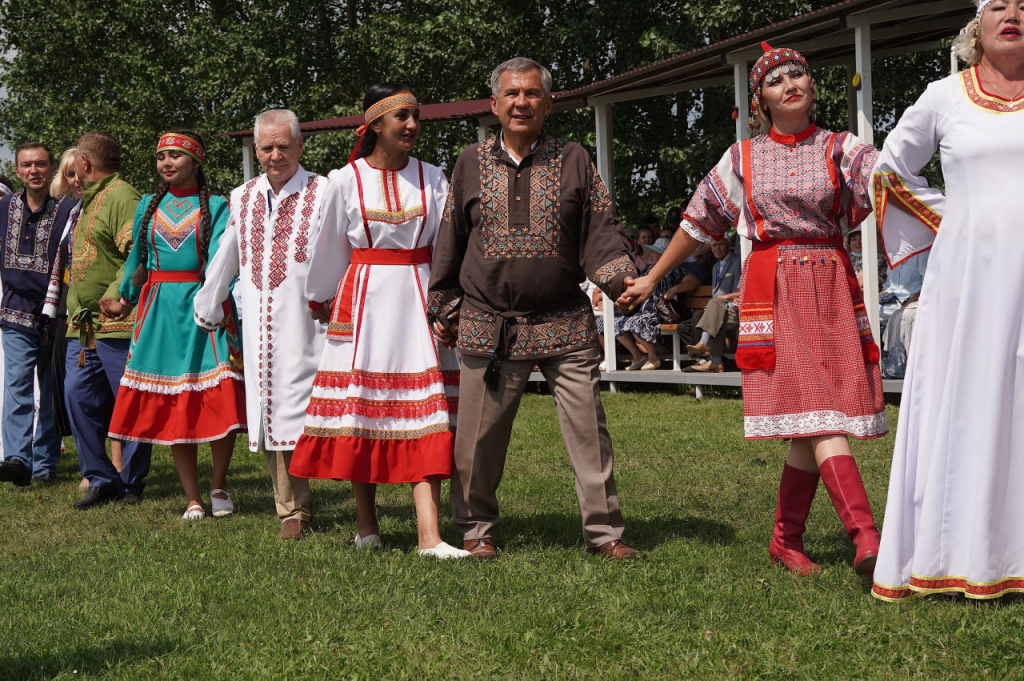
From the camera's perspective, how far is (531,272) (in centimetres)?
512

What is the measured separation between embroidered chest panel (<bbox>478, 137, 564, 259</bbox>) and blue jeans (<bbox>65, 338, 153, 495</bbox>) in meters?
3.14

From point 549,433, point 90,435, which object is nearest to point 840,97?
point 549,433

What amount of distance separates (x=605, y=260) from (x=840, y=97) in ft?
52.3

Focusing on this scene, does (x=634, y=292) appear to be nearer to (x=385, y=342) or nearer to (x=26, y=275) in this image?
(x=385, y=342)

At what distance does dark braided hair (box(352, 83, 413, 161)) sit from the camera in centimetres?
555

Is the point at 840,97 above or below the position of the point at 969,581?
above

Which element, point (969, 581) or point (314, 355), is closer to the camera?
point (969, 581)

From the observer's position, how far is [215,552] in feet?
18.4

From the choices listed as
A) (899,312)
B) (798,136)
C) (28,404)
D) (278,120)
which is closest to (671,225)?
(899,312)

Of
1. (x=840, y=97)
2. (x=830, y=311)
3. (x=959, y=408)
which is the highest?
(x=840, y=97)

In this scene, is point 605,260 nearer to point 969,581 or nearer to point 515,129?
point 515,129

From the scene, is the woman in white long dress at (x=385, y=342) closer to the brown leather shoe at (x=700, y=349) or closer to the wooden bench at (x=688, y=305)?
the brown leather shoe at (x=700, y=349)

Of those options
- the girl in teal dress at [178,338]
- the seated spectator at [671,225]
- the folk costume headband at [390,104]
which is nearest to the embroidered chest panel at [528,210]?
the folk costume headband at [390,104]

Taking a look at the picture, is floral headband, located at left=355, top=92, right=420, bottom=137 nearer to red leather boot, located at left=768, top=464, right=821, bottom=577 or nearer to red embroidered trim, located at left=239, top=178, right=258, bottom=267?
red embroidered trim, located at left=239, top=178, right=258, bottom=267
